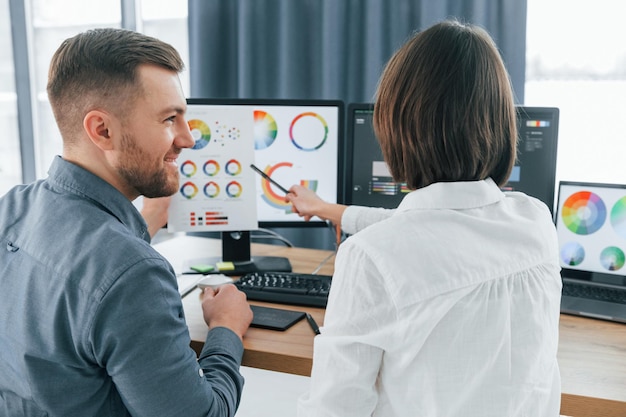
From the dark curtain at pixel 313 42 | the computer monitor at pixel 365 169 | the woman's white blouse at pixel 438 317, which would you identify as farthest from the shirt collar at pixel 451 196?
the dark curtain at pixel 313 42

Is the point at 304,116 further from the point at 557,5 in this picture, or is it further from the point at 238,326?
the point at 557,5

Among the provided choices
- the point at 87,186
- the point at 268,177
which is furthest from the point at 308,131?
the point at 87,186

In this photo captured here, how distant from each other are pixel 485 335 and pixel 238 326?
585 millimetres

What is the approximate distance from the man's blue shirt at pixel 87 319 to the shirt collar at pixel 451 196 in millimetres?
399

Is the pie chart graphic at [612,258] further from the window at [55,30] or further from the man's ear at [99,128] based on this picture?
the window at [55,30]

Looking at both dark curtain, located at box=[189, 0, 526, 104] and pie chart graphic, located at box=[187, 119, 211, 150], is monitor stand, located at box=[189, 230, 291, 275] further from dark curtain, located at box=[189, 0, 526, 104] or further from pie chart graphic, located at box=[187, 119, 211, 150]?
dark curtain, located at box=[189, 0, 526, 104]

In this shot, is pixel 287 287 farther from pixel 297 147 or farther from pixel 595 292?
pixel 595 292

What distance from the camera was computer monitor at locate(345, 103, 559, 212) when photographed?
5.22 ft

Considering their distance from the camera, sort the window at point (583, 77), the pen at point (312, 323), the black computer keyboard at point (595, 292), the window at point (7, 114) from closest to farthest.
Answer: the pen at point (312, 323)
the black computer keyboard at point (595, 292)
the window at point (583, 77)
the window at point (7, 114)

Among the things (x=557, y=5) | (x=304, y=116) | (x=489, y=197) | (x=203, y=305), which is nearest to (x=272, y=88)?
(x=304, y=116)

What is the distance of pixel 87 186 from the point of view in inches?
38.3

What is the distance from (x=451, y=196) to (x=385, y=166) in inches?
30.2

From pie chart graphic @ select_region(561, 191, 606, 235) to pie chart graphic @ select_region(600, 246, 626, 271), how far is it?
61mm

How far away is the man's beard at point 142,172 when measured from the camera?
40.1 inches
